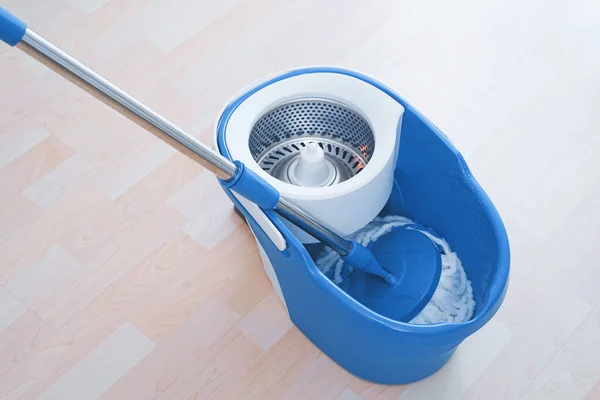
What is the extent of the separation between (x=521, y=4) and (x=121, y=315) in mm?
1007

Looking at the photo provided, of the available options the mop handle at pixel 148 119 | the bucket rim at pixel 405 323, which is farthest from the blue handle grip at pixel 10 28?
the bucket rim at pixel 405 323

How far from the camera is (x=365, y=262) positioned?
108 centimetres

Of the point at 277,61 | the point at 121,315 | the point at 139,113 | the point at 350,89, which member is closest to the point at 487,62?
the point at 277,61

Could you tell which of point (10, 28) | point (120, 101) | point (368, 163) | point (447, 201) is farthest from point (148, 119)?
point (447, 201)

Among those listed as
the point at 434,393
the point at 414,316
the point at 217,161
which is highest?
the point at 217,161

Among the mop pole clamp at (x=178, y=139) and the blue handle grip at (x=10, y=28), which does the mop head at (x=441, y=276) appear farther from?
the blue handle grip at (x=10, y=28)

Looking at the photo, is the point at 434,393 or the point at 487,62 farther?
the point at 487,62

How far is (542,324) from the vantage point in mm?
1207

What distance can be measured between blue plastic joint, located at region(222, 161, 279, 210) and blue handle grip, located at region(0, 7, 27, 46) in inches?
10.9

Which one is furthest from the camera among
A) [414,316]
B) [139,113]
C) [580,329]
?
[580,329]

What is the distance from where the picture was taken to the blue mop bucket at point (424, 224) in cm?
97

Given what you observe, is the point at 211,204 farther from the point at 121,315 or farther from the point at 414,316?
the point at 414,316

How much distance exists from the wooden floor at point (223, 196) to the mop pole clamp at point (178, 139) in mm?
203

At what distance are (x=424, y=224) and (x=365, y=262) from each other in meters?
0.16
